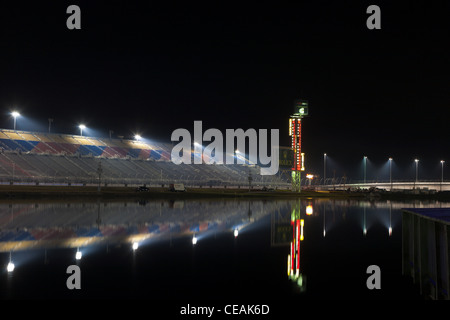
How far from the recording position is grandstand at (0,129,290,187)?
6962 cm

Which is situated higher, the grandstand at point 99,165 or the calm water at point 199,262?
the grandstand at point 99,165

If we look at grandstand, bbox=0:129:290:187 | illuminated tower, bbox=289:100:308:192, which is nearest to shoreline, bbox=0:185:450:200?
grandstand, bbox=0:129:290:187

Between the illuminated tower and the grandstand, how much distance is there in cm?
954

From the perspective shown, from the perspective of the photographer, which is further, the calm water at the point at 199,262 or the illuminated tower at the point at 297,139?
the illuminated tower at the point at 297,139

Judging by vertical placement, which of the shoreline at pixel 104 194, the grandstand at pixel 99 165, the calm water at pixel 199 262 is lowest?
the calm water at pixel 199 262

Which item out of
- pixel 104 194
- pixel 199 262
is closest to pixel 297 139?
pixel 104 194

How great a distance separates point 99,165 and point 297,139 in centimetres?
4054

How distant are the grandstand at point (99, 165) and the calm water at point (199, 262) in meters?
45.5

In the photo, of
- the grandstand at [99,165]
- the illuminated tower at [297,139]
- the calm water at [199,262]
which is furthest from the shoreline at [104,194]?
the calm water at [199,262]

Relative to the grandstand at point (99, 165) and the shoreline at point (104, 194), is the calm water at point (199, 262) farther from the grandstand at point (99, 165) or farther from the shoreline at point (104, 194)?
the grandstand at point (99, 165)

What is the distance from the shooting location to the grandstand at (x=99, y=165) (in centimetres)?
6962
